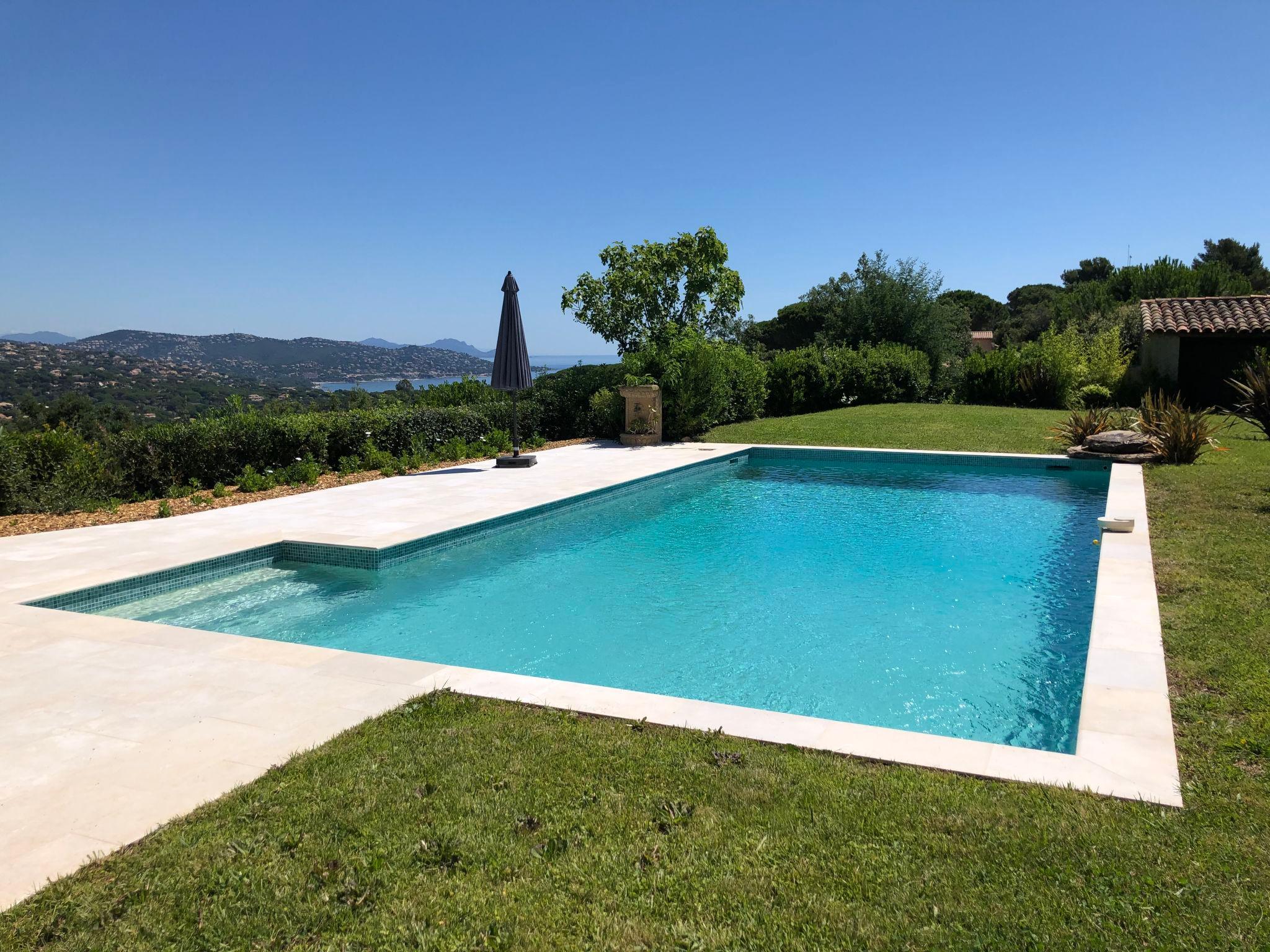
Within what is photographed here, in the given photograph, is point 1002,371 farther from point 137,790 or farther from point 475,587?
point 137,790

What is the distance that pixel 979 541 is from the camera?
887cm

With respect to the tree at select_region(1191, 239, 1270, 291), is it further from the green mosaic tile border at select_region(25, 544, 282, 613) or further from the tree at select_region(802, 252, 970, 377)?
the green mosaic tile border at select_region(25, 544, 282, 613)

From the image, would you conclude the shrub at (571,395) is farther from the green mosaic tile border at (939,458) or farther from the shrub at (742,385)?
the green mosaic tile border at (939,458)

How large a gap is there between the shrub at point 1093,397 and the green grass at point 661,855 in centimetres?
1988

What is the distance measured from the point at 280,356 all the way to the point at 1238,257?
65634 mm

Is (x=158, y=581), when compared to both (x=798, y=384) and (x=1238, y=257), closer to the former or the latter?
(x=798, y=384)

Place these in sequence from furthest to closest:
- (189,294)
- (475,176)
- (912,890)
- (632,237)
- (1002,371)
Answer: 1. (189,294)
2. (475,176)
3. (1002,371)
4. (632,237)
5. (912,890)

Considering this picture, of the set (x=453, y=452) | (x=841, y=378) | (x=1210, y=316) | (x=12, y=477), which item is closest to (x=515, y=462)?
(x=453, y=452)

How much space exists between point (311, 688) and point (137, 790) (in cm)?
110

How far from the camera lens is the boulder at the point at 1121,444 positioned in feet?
42.7

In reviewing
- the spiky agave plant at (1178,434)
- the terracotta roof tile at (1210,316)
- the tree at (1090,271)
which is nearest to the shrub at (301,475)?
the spiky agave plant at (1178,434)

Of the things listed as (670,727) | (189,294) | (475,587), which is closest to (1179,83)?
(475,587)

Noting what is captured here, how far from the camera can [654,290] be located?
20547 mm

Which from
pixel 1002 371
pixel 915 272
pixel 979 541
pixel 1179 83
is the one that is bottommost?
pixel 979 541
